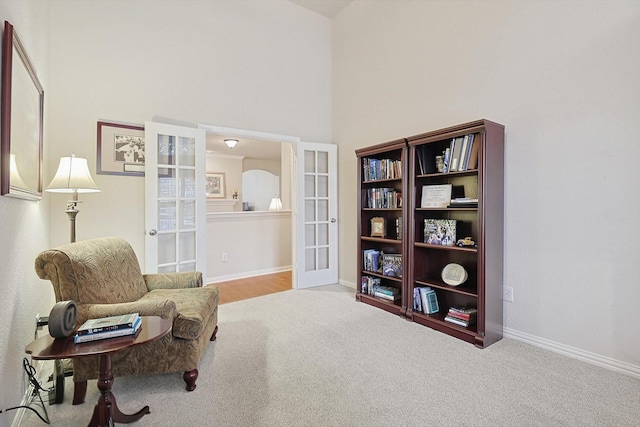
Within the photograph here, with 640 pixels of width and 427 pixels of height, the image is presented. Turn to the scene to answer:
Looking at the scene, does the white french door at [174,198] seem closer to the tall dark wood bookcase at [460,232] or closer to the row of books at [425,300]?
the tall dark wood bookcase at [460,232]

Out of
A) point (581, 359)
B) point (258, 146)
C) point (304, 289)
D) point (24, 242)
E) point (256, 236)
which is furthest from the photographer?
point (258, 146)

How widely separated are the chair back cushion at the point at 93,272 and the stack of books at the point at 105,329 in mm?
498

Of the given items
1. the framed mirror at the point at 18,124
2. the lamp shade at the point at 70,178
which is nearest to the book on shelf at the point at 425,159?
the lamp shade at the point at 70,178

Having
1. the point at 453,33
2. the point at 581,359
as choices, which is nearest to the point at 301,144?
the point at 453,33

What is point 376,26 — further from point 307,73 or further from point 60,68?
point 60,68

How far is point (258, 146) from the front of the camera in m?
6.61

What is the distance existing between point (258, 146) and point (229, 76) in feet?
9.13

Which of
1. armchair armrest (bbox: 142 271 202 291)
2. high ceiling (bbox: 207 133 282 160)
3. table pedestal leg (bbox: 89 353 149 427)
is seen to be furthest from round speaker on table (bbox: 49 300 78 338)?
high ceiling (bbox: 207 133 282 160)

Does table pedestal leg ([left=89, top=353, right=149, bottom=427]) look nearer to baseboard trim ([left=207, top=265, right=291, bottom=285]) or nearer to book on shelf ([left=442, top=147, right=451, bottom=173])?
book on shelf ([left=442, top=147, right=451, bottom=173])

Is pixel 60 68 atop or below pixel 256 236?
atop

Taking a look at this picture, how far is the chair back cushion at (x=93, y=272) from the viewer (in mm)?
1727

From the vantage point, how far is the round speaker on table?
4.44 feet

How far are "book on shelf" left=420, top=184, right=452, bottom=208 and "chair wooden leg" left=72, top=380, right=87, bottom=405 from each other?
9.19 ft

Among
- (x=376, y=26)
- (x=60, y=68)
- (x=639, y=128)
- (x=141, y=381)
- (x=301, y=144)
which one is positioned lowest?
(x=141, y=381)
